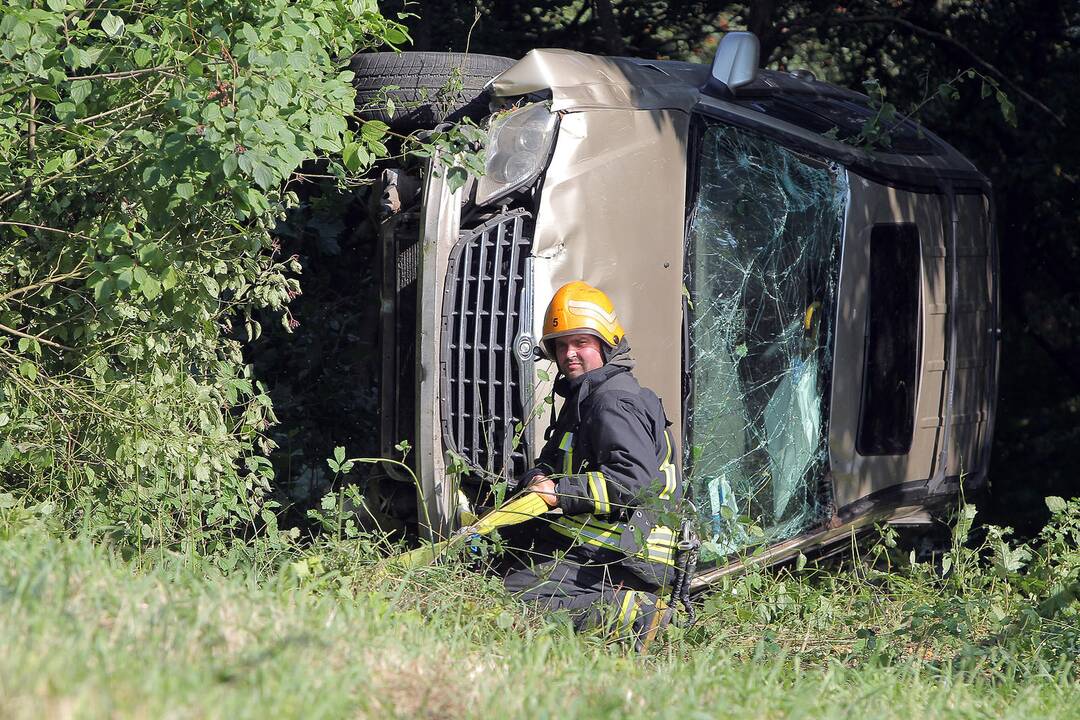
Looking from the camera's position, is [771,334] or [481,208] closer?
[481,208]

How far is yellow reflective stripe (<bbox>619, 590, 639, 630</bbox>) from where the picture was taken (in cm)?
422

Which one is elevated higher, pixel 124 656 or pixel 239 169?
pixel 239 169

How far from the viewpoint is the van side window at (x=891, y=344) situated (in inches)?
227

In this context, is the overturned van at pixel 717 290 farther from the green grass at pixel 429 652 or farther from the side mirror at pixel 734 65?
the green grass at pixel 429 652

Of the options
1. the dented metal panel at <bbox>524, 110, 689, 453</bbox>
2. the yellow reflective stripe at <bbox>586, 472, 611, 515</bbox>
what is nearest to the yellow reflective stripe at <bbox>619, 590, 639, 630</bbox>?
the yellow reflective stripe at <bbox>586, 472, 611, 515</bbox>

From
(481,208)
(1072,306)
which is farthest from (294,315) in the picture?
(1072,306)

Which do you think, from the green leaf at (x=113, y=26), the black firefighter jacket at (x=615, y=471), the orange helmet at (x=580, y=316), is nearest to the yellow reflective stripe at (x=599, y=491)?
the black firefighter jacket at (x=615, y=471)

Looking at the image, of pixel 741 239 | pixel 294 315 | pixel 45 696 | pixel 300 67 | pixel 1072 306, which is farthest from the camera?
pixel 1072 306

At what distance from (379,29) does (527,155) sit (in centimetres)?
78

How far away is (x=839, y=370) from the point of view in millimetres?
5574

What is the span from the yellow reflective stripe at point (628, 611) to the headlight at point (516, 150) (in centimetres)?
169

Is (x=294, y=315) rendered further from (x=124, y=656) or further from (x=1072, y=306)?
(x=1072, y=306)

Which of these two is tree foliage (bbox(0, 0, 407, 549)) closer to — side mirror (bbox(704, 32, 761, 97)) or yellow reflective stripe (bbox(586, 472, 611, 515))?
yellow reflective stripe (bbox(586, 472, 611, 515))

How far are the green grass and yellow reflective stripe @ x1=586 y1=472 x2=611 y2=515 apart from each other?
435 millimetres
